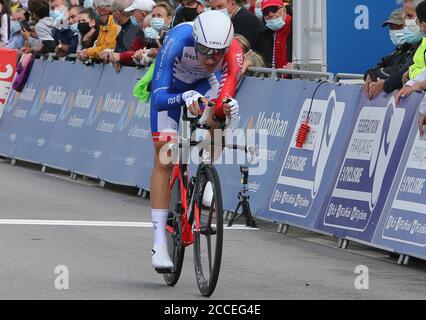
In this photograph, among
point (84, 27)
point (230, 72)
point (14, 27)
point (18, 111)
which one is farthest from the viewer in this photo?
point (14, 27)

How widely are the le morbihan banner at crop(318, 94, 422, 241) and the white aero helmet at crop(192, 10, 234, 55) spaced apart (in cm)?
288

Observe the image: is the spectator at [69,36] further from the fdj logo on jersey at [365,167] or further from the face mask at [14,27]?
the fdj logo on jersey at [365,167]

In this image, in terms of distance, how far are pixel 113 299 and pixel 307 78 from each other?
20.4 ft

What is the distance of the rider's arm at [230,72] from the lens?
9031 mm

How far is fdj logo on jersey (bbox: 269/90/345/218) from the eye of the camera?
12578 millimetres

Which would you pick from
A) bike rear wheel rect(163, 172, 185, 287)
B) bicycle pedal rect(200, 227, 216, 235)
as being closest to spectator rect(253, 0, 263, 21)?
bike rear wheel rect(163, 172, 185, 287)

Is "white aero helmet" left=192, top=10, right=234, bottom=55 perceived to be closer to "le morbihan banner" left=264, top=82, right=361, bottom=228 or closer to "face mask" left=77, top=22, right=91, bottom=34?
"le morbihan banner" left=264, top=82, right=361, bottom=228

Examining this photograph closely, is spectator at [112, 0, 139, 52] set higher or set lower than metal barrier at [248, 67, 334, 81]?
higher

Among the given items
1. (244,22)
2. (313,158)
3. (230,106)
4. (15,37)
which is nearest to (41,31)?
(15,37)

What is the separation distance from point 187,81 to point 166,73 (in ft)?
1.02

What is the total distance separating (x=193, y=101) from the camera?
28.9ft

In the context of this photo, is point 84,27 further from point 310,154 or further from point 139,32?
point 310,154

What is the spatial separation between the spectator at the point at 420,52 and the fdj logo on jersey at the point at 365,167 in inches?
14.0
